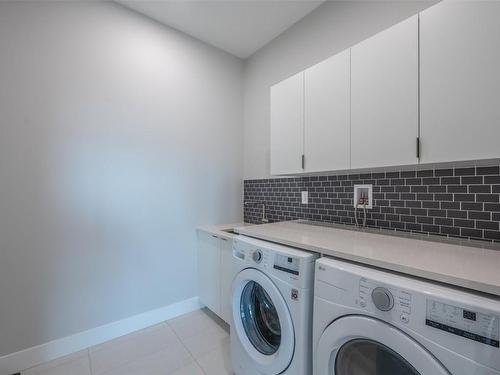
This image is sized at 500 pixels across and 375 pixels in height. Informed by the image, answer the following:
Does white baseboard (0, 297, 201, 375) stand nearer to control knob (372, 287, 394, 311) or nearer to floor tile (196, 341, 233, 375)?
floor tile (196, 341, 233, 375)

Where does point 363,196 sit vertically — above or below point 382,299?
above

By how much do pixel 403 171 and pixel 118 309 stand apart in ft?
7.74

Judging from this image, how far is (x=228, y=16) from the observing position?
6.48 feet

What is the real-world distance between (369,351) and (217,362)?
115cm

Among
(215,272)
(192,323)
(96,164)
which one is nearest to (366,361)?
(215,272)

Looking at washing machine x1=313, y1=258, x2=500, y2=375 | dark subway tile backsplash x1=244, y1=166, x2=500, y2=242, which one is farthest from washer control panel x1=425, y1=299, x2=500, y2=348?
dark subway tile backsplash x1=244, y1=166, x2=500, y2=242

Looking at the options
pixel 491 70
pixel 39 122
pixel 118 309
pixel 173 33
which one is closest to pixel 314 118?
pixel 491 70

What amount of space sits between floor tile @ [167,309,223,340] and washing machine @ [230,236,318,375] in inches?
24.7

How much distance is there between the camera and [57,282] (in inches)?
63.5

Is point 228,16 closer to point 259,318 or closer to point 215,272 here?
point 215,272

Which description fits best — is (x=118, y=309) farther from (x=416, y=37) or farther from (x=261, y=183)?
(x=416, y=37)

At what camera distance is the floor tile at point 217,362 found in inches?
59.6

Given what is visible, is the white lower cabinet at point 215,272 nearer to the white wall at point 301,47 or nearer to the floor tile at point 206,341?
the floor tile at point 206,341

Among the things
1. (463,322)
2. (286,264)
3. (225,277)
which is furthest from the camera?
(225,277)
